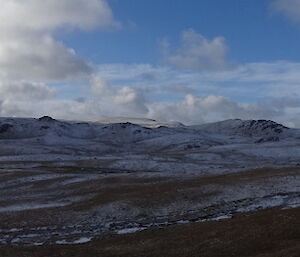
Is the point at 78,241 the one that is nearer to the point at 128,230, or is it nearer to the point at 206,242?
the point at 128,230

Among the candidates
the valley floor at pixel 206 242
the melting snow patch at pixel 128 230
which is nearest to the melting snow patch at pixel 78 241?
the valley floor at pixel 206 242

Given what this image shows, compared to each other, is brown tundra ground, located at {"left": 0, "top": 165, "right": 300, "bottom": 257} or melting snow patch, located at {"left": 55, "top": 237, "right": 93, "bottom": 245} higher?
brown tundra ground, located at {"left": 0, "top": 165, "right": 300, "bottom": 257}

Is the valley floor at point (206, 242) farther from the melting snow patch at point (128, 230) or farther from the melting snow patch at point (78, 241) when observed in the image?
the melting snow patch at point (128, 230)

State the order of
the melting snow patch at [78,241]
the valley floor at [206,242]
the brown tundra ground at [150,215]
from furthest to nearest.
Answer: the melting snow patch at [78,241], the brown tundra ground at [150,215], the valley floor at [206,242]

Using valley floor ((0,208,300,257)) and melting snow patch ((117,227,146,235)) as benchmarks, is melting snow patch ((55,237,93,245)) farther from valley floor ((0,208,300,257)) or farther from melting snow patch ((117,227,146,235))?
melting snow patch ((117,227,146,235))

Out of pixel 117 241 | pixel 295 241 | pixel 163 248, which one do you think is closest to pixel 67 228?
pixel 117 241

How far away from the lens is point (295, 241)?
3044 centimetres

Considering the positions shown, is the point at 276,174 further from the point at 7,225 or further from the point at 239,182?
the point at 7,225

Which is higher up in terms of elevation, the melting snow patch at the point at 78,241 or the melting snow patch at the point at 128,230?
the melting snow patch at the point at 128,230

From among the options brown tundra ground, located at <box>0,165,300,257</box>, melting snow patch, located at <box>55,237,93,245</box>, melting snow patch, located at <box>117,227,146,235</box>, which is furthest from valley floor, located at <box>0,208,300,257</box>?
melting snow patch, located at <box>117,227,146,235</box>

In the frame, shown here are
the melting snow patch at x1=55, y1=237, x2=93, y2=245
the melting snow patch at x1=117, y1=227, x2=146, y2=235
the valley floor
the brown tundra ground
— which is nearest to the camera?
the valley floor

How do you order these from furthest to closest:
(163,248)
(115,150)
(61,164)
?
1. (115,150)
2. (61,164)
3. (163,248)

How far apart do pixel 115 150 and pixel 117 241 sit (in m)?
159

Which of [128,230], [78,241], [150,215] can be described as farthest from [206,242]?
[150,215]
